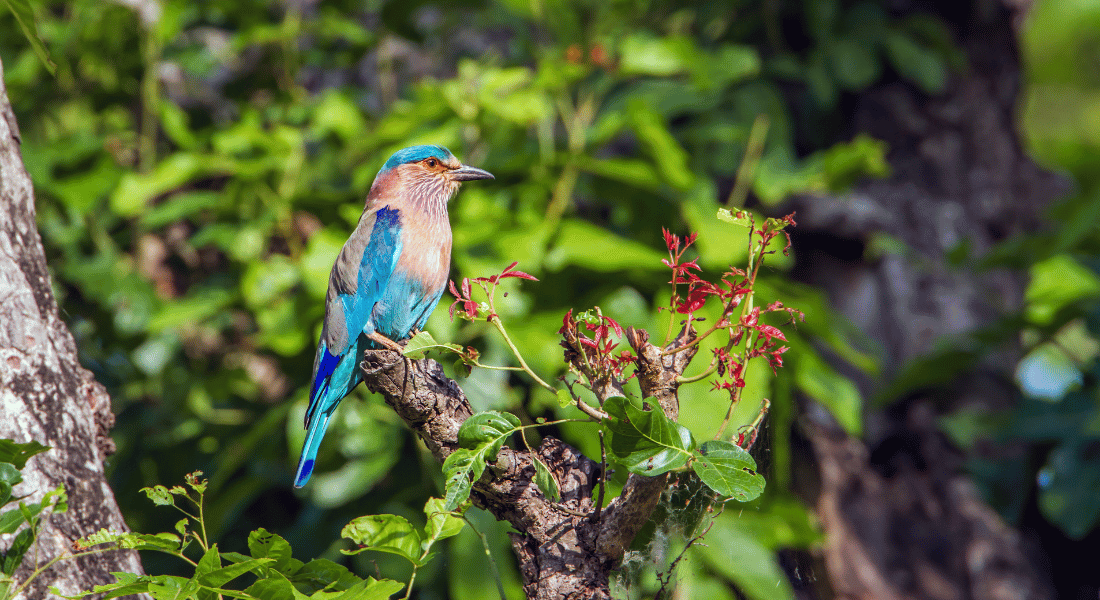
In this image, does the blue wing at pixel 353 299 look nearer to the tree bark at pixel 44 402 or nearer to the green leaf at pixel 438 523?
the tree bark at pixel 44 402

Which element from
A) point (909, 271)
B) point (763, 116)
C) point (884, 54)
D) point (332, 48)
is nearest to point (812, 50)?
point (884, 54)

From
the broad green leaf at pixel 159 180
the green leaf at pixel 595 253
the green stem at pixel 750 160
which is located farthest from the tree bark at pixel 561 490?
the green stem at pixel 750 160

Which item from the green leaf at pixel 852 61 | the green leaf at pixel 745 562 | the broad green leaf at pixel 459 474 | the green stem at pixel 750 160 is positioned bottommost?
the green leaf at pixel 745 562

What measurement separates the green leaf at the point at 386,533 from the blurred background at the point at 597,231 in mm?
674

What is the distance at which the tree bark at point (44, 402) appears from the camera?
1264mm

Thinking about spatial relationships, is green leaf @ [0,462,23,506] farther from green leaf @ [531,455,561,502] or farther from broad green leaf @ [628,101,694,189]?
broad green leaf @ [628,101,694,189]

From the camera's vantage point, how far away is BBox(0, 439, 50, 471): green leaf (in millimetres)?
978

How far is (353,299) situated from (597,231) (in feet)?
3.45

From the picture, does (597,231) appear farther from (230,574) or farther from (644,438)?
(230,574)

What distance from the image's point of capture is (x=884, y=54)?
3.92 meters

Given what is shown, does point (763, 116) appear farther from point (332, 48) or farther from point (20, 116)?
point (20, 116)

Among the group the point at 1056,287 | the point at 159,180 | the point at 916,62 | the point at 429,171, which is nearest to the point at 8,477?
the point at 429,171

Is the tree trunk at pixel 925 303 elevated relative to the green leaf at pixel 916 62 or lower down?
lower down

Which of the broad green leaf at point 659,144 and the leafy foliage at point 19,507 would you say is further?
the broad green leaf at point 659,144
